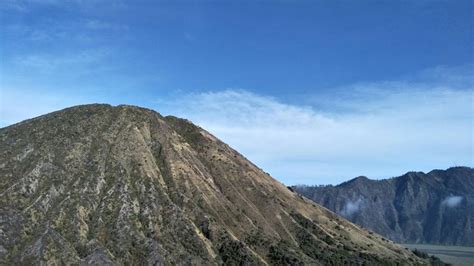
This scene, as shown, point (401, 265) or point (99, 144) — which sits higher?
point (99, 144)

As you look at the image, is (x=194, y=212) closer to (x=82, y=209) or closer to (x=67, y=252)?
(x=82, y=209)

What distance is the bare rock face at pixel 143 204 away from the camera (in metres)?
125

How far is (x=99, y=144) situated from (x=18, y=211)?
1508 inches

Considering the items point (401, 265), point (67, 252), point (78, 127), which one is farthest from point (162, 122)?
point (401, 265)

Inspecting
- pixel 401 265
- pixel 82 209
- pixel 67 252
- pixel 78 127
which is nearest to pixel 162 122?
pixel 78 127

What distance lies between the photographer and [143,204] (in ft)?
472

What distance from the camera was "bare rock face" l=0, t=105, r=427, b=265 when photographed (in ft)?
411

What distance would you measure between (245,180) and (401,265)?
55.5 meters

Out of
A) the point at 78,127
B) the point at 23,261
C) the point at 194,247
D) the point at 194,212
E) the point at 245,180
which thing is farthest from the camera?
the point at 245,180

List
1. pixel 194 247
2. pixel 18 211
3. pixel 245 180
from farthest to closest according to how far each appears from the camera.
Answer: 1. pixel 245 180
2. pixel 194 247
3. pixel 18 211

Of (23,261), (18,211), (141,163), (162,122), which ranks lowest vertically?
(23,261)

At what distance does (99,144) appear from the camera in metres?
160

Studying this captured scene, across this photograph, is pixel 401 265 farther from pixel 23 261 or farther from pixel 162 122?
pixel 23 261

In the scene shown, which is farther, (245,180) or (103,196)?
(245,180)
